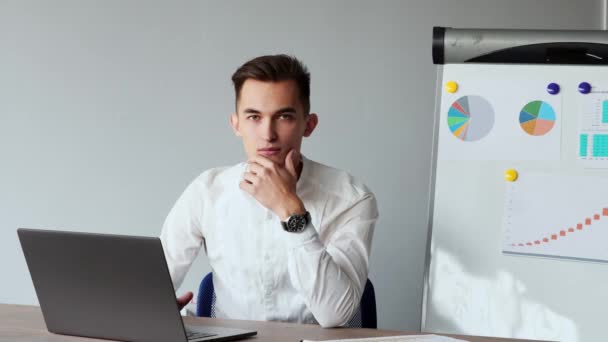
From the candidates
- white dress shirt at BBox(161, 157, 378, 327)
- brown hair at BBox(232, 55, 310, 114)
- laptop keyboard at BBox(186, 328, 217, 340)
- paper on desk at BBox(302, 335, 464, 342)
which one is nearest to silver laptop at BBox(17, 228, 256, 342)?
laptop keyboard at BBox(186, 328, 217, 340)

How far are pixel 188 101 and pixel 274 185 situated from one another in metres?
1.29

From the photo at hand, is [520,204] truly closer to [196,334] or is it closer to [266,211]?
[266,211]

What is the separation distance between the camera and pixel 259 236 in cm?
216

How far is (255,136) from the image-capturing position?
2115mm

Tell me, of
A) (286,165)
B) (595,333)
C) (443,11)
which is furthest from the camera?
(443,11)

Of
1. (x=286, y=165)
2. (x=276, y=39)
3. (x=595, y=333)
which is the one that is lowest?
(x=595, y=333)

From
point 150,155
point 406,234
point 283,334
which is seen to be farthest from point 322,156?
point 283,334

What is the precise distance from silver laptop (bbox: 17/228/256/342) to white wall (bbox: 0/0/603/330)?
156 centimetres

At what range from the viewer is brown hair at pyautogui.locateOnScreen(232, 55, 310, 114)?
216cm

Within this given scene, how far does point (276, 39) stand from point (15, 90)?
1056 millimetres

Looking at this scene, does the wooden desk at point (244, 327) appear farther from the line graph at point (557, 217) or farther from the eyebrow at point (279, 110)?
the line graph at point (557, 217)

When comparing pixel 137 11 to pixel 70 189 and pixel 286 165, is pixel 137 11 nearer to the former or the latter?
pixel 70 189

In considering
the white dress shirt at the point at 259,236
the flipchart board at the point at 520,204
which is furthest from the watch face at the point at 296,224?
the flipchart board at the point at 520,204

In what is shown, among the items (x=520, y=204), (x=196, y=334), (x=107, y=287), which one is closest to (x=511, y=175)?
(x=520, y=204)
